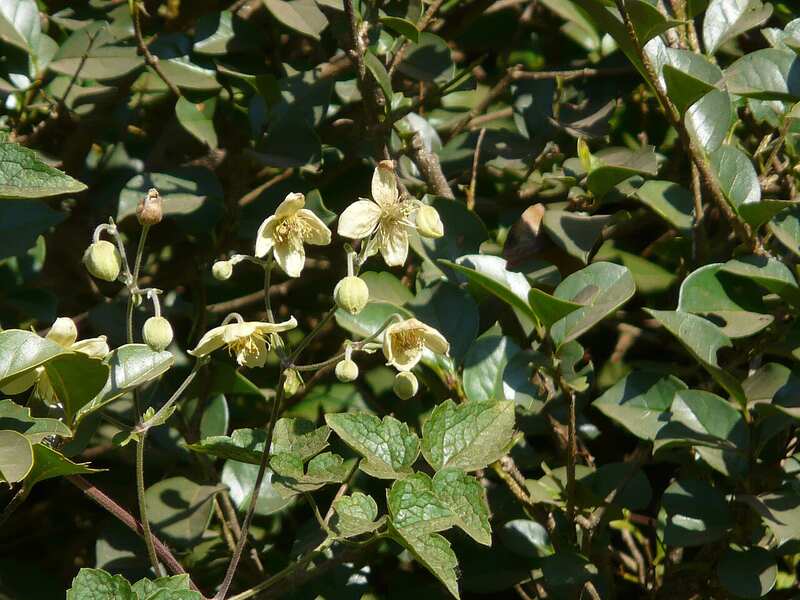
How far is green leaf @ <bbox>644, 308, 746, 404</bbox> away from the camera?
3.94ft

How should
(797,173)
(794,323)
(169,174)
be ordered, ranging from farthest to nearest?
(169,174), (797,173), (794,323)

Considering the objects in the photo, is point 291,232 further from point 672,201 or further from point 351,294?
point 672,201

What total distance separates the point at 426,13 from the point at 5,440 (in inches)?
38.0

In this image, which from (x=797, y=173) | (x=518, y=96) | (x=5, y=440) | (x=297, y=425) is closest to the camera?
(x=5, y=440)

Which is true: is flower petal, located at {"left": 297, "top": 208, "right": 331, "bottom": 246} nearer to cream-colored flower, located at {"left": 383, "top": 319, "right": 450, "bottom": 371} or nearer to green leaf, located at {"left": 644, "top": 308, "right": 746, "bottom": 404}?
cream-colored flower, located at {"left": 383, "top": 319, "right": 450, "bottom": 371}

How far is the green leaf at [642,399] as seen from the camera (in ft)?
4.30

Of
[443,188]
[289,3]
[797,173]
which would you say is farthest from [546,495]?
[289,3]

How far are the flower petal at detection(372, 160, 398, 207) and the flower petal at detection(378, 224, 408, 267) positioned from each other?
0.03m

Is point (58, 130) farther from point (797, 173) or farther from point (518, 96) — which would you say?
point (797, 173)

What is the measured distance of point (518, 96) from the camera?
→ 1.70 metres

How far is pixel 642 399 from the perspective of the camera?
1.33 meters

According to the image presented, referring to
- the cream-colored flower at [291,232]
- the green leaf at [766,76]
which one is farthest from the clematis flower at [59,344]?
the green leaf at [766,76]

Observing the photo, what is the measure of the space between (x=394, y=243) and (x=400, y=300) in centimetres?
22

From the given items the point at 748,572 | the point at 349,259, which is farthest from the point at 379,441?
the point at 748,572
